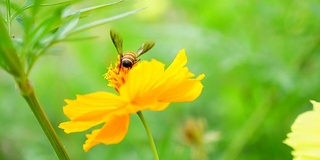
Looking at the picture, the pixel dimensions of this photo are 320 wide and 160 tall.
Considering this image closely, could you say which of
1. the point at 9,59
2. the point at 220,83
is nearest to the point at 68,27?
the point at 9,59

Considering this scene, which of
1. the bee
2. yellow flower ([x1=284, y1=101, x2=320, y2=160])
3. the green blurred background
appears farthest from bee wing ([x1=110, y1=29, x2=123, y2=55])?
the green blurred background

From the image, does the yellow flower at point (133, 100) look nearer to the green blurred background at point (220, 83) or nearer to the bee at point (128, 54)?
the bee at point (128, 54)

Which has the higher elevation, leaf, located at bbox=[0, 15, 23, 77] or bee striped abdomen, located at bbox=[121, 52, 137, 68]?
bee striped abdomen, located at bbox=[121, 52, 137, 68]

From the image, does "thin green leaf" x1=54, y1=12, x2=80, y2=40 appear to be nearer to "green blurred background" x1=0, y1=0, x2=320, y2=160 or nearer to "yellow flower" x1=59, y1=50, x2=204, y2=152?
"yellow flower" x1=59, y1=50, x2=204, y2=152

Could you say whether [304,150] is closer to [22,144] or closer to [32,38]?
[32,38]

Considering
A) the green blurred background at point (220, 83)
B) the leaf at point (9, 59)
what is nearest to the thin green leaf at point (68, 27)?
the leaf at point (9, 59)

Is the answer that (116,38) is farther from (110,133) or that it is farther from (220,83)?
(220,83)

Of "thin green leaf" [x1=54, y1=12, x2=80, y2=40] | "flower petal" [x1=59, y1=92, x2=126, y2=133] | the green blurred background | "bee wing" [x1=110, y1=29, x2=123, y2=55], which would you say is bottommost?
"flower petal" [x1=59, y1=92, x2=126, y2=133]
